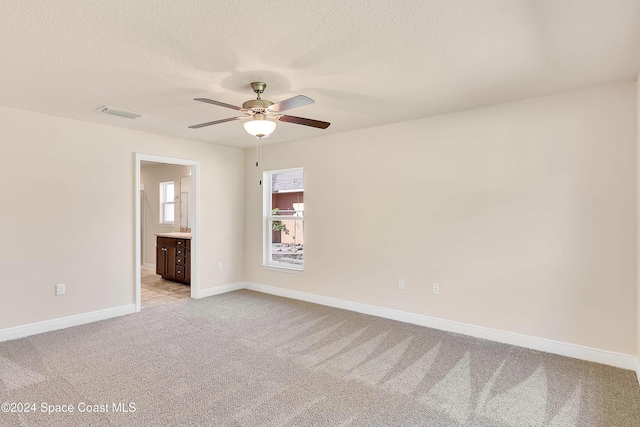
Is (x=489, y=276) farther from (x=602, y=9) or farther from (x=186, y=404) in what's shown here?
(x=186, y=404)

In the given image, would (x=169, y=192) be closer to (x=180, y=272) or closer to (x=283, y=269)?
(x=180, y=272)

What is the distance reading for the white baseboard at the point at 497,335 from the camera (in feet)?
9.72

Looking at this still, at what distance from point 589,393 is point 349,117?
3.24m

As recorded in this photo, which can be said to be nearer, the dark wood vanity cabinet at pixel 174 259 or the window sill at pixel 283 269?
the window sill at pixel 283 269

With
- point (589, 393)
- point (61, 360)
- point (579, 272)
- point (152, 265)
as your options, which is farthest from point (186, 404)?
point (152, 265)

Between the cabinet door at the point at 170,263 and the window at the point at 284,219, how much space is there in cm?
188

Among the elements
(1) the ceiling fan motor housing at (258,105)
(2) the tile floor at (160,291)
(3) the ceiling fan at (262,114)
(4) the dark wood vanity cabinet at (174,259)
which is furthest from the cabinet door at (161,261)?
(1) the ceiling fan motor housing at (258,105)

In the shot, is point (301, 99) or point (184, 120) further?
point (184, 120)

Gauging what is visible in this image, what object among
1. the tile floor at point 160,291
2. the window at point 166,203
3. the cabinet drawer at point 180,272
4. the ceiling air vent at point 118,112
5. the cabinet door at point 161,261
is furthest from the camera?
the window at point 166,203

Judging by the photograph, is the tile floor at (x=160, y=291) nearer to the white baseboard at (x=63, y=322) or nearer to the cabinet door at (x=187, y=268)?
the cabinet door at (x=187, y=268)

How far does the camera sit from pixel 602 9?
1.87 meters

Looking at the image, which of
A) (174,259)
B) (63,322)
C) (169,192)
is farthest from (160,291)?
(169,192)

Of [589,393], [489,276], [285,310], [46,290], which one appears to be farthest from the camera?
[285,310]

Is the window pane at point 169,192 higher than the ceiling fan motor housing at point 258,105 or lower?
lower
